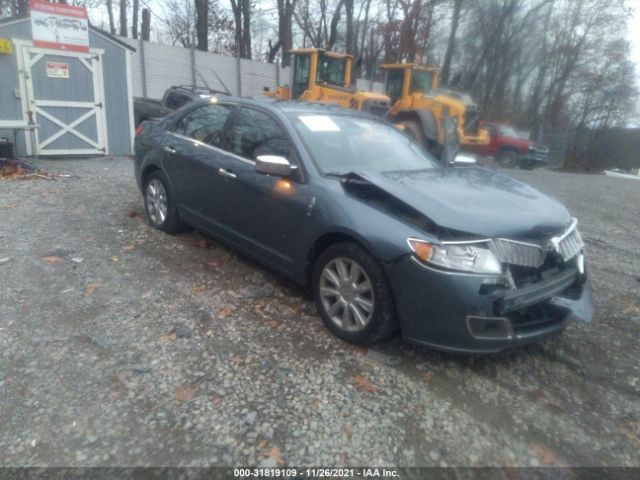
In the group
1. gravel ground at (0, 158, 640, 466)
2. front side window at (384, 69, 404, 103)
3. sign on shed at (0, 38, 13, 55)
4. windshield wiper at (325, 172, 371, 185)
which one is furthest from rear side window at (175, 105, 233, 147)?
front side window at (384, 69, 404, 103)

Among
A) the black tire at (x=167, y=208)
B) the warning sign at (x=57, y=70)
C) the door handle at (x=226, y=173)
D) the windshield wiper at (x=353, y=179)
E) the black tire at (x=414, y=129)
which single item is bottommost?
the black tire at (x=167, y=208)

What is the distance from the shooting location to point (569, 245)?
3365 mm

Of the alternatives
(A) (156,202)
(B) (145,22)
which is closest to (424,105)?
(A) (156,202)

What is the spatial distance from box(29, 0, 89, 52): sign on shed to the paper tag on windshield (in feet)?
28.4

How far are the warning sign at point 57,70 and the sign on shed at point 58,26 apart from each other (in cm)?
35

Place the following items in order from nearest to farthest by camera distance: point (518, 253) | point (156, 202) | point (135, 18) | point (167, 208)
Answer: point (518, 253) < point (167, 208) < point (156, 202) < point (135, 18)

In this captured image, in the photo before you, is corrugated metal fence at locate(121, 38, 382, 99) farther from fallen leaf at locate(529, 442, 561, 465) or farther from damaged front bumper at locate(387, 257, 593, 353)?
fallen leaf at locate(529, 442, 561, 465)

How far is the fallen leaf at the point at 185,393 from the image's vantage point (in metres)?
2.83

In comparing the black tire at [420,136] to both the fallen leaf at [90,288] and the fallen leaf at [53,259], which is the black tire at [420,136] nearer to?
the fallen leaf at [53,259]

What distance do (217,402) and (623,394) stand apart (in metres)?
2.52

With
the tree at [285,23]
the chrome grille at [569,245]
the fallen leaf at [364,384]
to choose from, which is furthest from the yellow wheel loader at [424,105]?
the tree at [285,23]

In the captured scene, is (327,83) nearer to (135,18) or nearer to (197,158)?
(197,158)

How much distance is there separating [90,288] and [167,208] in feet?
4.82

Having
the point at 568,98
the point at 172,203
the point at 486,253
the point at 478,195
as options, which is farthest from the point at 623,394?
the point at 568,98
